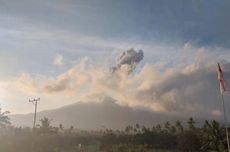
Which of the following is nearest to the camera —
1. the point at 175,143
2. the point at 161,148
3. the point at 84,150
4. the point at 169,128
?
the point at 84,150

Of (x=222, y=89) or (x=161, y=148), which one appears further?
(x=161, y=148)

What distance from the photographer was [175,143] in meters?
89.2

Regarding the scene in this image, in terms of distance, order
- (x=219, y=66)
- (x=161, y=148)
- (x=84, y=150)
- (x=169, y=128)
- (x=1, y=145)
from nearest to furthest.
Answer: (x=219, y=66), (x=84, y=150), (x=1, y=145), (x=161, y=148), (x=169, y=128)

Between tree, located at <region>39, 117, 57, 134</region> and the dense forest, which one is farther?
tree, located at <region>39, 117, 57, 134</region>

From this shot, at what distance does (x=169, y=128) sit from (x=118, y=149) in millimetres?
33532

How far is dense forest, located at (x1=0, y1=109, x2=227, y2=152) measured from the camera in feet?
245

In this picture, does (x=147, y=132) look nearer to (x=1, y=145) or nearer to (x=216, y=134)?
(x=216, y=134)

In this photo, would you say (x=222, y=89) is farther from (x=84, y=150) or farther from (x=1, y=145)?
(x=1, y=145)

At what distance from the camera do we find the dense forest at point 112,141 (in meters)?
74.6

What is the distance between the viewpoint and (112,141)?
282ft

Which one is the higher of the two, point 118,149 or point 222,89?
point 222,89

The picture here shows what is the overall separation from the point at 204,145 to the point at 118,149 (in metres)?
22.8

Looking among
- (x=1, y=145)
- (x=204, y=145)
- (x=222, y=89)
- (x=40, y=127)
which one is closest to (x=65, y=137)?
(x=40, y=127)

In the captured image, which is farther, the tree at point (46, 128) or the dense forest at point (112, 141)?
the tree at point (46, 128)
